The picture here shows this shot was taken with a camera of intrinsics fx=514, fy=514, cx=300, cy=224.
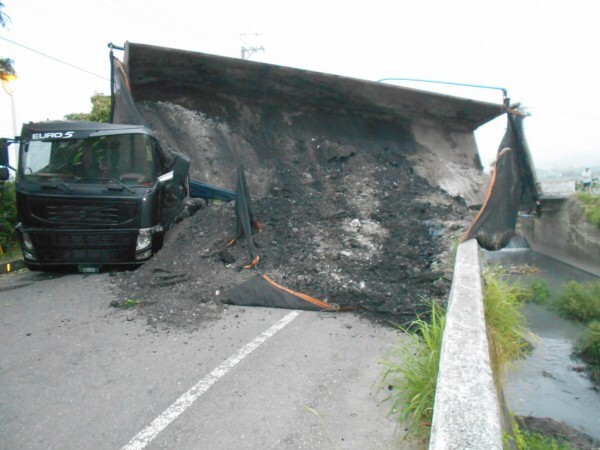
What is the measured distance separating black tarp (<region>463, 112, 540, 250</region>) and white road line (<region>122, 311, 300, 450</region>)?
3086 mm

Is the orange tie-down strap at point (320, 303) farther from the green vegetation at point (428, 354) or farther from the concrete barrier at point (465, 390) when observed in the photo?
the concrete barrier at point (465, 390)

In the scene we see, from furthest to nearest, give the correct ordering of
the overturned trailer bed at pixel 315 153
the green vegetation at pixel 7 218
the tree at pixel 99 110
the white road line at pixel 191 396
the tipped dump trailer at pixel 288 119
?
the tree at pixel 99 110, the tipped dump trailer at pixel 288 119, the green vegetation at pixel 7 218, the overturned trailer bed at pixel 315 153, the white road line at pixel 191 396

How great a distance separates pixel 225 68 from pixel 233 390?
24.1ft

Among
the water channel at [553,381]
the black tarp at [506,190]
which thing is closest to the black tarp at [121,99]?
the black tarp at [506,190]

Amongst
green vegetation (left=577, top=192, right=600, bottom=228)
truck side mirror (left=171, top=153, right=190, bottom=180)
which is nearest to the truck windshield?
truck side mirror (left=171, top=153, right=190, bottom=180)

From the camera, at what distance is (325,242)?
7.00 meters

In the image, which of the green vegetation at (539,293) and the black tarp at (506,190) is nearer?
the black tarp at (506,190)

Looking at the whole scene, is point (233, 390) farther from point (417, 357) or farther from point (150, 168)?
point (150, 168)

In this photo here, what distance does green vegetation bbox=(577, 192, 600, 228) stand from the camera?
14.2 meters

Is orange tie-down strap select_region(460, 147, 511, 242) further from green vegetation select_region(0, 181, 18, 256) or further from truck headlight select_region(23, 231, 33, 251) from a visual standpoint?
green vegetation select_region(0, 181, 18, 256)

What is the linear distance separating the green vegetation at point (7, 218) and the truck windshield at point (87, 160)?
2.67 m

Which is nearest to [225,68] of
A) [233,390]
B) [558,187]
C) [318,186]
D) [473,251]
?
[318,186]

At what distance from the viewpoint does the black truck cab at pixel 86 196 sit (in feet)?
21.3

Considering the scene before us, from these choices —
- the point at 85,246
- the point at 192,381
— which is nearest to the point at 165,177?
the point at 85,246
